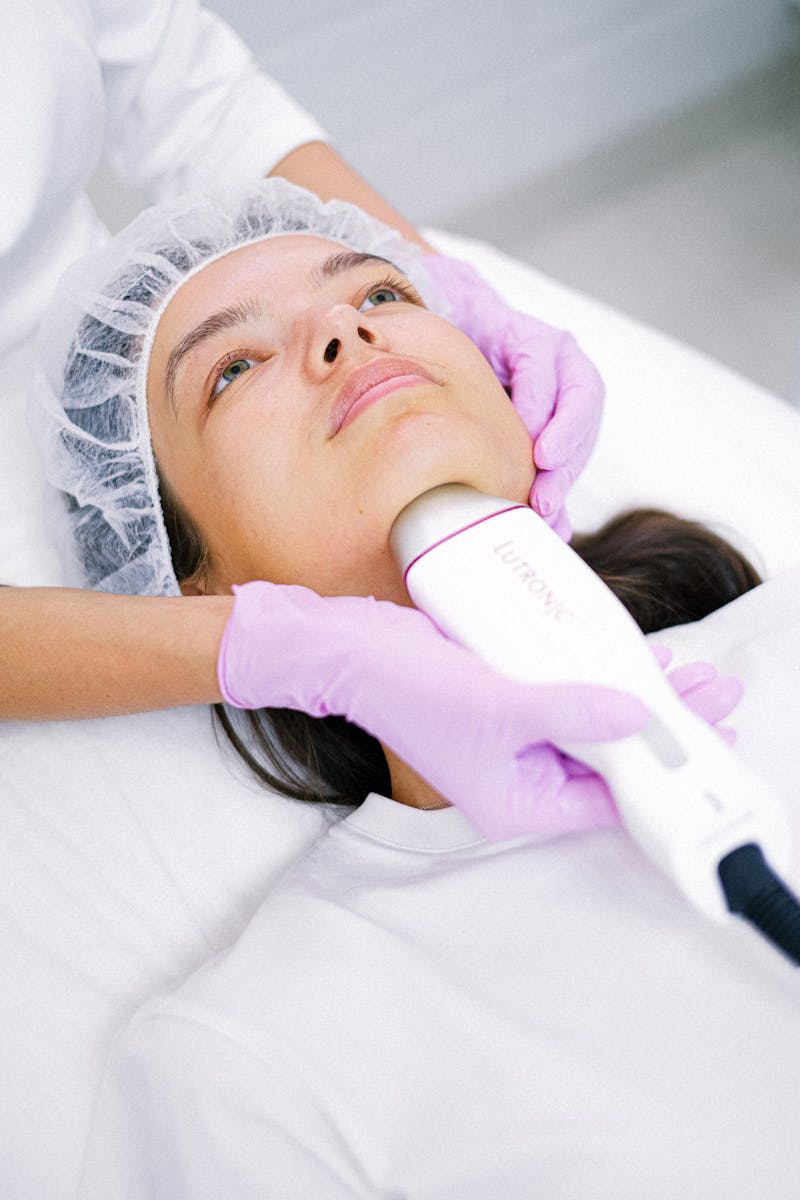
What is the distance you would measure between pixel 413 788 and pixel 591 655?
31 cm

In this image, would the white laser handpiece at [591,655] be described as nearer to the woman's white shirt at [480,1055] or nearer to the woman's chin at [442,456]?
the woman's chin at [442,456]

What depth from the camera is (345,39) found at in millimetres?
2334

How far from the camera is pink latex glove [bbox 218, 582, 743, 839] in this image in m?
0.83

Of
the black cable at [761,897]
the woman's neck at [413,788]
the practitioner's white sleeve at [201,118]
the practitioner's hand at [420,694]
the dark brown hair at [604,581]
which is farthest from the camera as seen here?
the practitioner's white sleeve at [201,118]

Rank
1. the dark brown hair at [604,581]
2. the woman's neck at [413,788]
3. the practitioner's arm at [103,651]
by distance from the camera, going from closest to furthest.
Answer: the practitioner's arm at [103,651] → the woman's neck at [413,788] → the dark brown hair at [604,581]

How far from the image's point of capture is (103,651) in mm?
1012

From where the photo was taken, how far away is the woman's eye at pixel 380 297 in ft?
3.78

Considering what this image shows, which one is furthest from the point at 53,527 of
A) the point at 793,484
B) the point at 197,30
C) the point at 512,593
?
the point at 793,484

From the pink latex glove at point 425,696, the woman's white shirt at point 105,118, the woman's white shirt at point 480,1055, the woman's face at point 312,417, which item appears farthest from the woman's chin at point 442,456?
the woman's white shirt at point 105,118

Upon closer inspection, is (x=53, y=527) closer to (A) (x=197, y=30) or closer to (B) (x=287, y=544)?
(B) (x=287, y=544)

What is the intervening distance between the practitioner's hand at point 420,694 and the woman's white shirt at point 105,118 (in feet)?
2.10

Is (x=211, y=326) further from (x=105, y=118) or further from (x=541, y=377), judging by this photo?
(x=105, y=118)

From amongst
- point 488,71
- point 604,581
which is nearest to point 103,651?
point 604,581

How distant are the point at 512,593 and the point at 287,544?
0.24 metres
